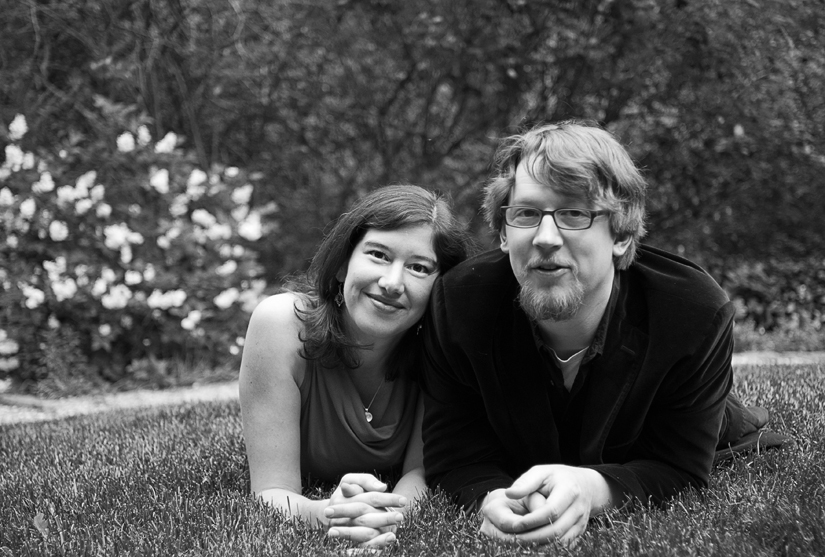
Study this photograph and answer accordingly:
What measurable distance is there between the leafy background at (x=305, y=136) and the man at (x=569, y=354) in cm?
310

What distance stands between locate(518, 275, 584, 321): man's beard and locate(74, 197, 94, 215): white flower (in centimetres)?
482

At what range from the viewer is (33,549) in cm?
236

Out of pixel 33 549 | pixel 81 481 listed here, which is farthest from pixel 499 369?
pixel 81 481

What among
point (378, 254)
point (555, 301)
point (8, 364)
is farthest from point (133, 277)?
point (555, 301)

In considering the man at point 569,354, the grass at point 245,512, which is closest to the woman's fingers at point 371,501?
the grass at point 245,512

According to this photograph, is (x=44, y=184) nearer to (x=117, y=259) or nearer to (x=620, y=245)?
(x=117, y=259)

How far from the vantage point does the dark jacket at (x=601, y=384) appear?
2.46m

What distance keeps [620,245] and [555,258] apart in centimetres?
28

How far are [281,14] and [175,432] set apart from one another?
503cm

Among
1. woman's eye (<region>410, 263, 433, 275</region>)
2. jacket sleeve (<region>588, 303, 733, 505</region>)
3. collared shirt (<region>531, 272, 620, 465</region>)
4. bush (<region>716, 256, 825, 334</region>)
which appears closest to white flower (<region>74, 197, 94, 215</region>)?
woman's eye (<region>410, 263, 433, 275</region>)

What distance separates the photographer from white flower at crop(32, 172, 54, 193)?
624 centimetres

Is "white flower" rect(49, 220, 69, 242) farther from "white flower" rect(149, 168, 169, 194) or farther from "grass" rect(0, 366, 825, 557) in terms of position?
"grass" rect(0, 366, 825, 557)

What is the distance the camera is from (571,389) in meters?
2.62

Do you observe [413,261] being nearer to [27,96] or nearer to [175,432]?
[175,432]
